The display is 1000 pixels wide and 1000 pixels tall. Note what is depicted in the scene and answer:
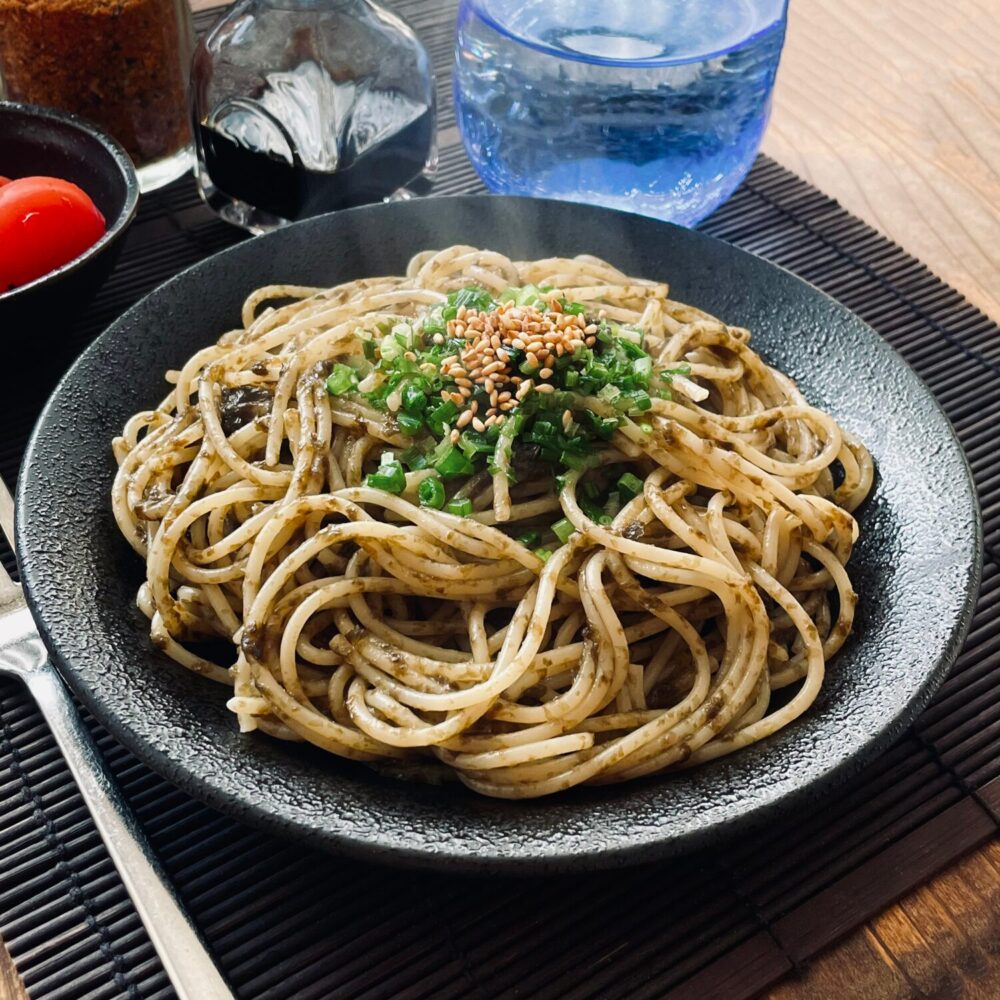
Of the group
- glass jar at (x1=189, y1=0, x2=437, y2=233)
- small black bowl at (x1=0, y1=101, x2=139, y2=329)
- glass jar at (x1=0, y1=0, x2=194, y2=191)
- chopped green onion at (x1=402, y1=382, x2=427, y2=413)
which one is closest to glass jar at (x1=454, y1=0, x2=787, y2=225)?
glass jar at (x1=189, y1=0, x2=437, y2=233)

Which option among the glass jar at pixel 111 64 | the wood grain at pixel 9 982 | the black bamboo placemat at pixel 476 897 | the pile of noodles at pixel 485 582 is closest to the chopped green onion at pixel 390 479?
the pile of noodles at pixel 485 582

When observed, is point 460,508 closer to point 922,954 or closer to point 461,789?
point 461,789

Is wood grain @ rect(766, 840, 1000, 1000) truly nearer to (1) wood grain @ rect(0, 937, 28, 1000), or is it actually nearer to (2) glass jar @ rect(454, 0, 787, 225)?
(1) wood grain @ rect(0, 937, 28, 1000)

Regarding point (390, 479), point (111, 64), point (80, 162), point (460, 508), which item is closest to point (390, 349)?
point (390, 479)

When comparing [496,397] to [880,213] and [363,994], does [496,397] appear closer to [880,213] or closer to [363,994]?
[363,994]

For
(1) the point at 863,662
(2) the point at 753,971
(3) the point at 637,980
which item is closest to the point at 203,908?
(3) the point at 637,980
